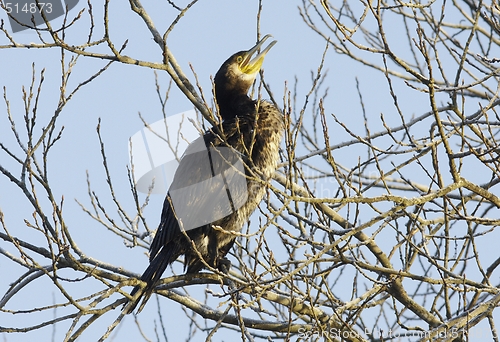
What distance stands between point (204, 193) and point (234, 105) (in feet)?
3.18

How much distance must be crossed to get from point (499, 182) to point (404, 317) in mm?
1502

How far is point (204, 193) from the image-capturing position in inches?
172

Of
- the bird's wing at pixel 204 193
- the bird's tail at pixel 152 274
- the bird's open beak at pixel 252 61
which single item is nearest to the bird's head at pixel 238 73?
the bird's open beak at pixel 252 61

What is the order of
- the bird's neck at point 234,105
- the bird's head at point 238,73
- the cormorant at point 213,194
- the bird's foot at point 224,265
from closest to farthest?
the cormorant at point 213,194
the bird's foot at point 224,265
the bird's neck at point 234,105
the bird's head at point 238,73

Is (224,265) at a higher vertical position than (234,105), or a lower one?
lower

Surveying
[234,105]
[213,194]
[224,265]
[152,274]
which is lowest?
[152,274]

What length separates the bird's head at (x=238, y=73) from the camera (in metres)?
5.18

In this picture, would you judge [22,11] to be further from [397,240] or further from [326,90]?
[326,90]

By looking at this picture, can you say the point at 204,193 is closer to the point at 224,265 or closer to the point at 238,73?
the point at 224,265

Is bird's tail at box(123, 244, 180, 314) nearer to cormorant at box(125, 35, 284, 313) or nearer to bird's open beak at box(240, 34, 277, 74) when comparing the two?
cormorant at box(125, 35, 284, 313)

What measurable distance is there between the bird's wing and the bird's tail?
0.09 metres

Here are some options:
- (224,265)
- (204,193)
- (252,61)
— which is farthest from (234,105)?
(224,265)

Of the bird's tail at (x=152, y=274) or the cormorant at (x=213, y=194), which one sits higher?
the cormorant at (x=213, y=194)

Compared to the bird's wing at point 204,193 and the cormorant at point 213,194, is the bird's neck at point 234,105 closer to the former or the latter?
the cormorant at point 213,194
